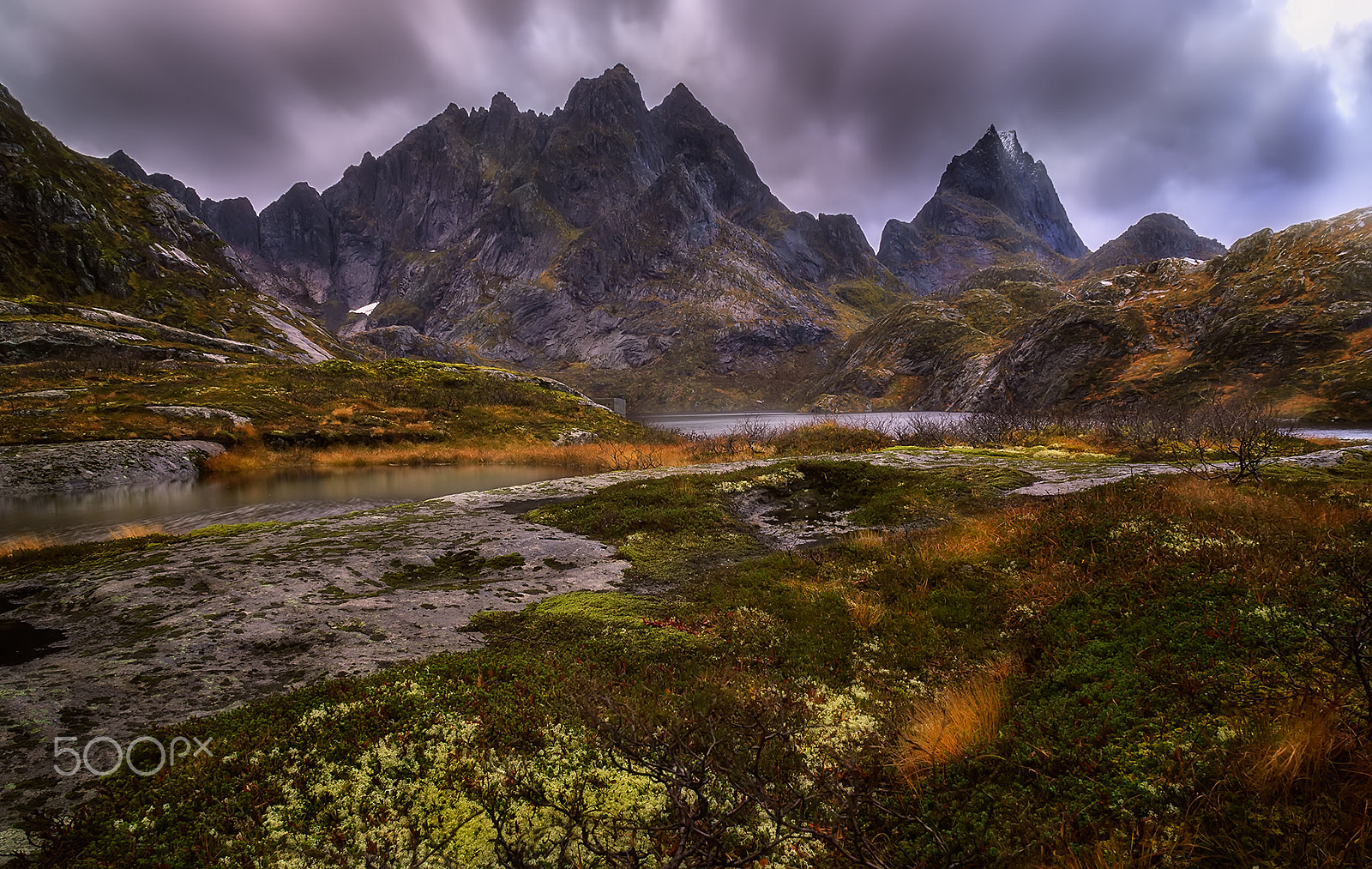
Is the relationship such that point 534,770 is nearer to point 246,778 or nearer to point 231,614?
point 246,778

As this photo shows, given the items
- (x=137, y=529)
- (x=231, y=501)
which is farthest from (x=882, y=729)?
(x=231, y=501)

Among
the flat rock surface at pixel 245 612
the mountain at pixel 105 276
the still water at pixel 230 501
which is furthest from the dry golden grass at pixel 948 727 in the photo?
the mountain at pixel 105 276

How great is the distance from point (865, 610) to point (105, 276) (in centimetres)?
13005

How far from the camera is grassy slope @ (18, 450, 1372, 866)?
3.09 m

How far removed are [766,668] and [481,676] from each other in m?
3.33

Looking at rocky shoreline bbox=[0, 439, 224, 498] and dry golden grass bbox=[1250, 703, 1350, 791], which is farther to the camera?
rocky shoreline bbox=[0, 439, 224, 498]

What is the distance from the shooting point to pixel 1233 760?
3.28 meters

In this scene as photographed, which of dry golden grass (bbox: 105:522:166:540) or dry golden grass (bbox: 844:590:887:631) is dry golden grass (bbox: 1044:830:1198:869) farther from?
dry golden grass (bbox: 105:522:166:540)

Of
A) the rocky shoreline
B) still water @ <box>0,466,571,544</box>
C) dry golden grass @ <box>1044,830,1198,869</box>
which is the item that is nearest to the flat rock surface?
dry golden grass @ <box>1044,830,1198,869</box>

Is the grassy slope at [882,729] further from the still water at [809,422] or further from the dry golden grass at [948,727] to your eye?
the still water at [809,422]

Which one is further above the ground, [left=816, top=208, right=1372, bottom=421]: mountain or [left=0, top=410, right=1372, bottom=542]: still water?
[left=816, top=208, right=1372, bottom=421]: mountain

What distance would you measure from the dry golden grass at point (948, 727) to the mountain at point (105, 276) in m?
78.5

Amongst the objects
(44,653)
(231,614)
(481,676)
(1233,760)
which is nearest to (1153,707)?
(1233,760)

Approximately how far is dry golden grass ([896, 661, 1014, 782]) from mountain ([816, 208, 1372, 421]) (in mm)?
83591
